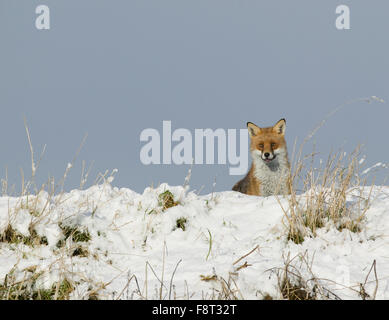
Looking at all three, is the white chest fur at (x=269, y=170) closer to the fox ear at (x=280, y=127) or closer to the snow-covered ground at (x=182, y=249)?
the fox ear at (x=280, y=127)

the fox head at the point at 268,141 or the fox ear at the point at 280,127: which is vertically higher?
the fox ear at the point at 280,127

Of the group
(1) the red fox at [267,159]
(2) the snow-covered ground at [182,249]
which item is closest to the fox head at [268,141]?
(1) the red fox at [267,159]

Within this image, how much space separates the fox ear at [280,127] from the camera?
32.8ft

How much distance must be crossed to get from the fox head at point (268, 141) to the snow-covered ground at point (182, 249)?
3.08 m

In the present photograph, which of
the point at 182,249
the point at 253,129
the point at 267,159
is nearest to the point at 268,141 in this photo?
the point at 267,159

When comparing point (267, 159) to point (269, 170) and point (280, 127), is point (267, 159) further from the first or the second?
point (280, 127)

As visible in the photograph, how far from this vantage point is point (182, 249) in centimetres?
558

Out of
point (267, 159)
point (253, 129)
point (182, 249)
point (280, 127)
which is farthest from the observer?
point (253, 129)

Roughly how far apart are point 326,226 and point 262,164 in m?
4.48

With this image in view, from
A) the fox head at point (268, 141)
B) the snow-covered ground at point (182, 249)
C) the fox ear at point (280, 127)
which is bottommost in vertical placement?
the snow-covered ground at point (182, 249)

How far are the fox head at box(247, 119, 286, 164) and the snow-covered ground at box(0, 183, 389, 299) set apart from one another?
10.1ft

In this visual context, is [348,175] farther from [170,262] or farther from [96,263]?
[96,263]

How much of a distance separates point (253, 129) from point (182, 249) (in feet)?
17.5
